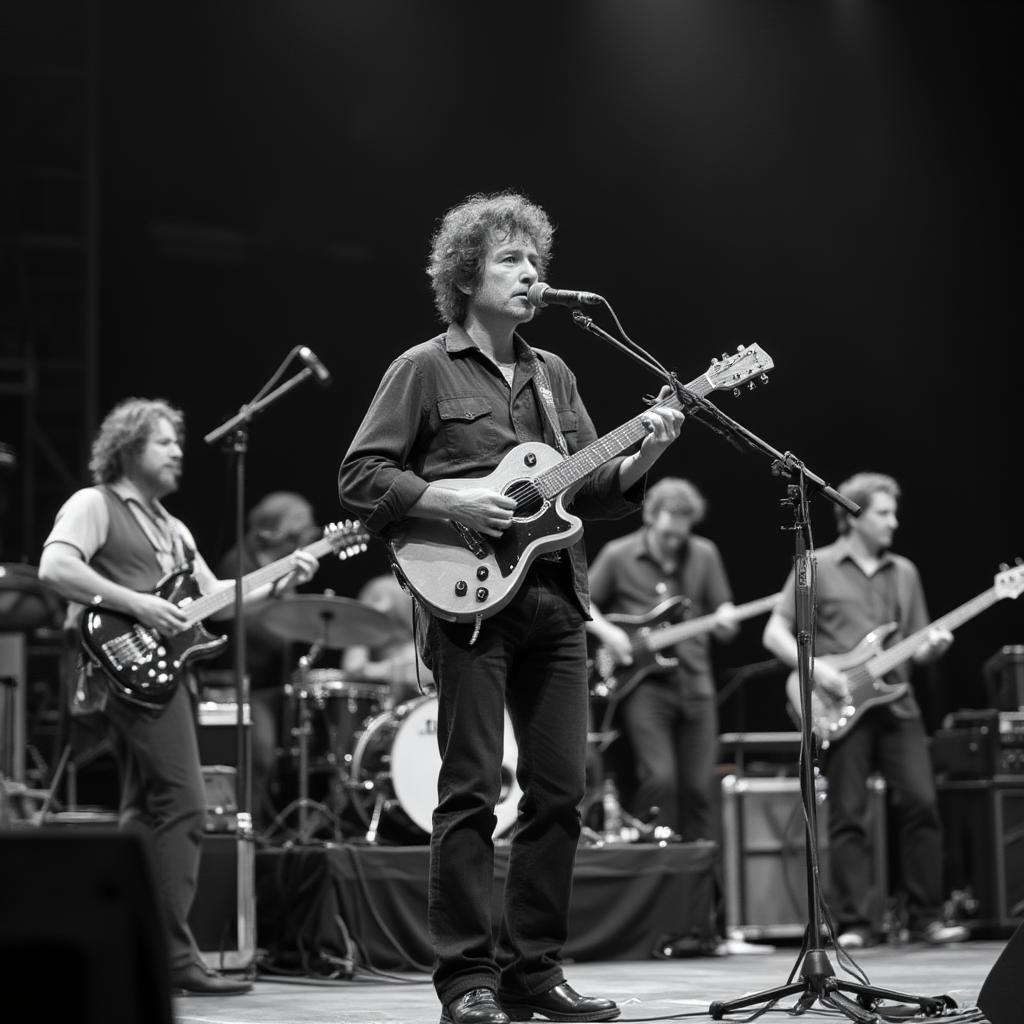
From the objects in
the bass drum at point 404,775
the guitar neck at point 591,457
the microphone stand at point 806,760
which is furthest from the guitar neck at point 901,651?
the guitar neck at point 591,457

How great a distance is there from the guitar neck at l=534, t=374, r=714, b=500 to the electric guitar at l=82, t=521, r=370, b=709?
5.96 feet

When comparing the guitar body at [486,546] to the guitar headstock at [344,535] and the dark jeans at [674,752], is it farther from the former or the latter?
the dark jeans at [674,752]

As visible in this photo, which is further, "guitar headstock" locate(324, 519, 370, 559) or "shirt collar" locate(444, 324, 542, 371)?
"guitar headstock" locate(324, 519, 370, 559)

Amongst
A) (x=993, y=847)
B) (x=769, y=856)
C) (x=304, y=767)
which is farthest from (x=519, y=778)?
(x=993, y=847)

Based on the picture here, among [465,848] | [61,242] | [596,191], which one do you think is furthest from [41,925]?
[596,191]

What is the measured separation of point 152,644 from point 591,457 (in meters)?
1.93

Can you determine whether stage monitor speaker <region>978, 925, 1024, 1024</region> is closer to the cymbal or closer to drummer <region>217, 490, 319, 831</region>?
the cymbal

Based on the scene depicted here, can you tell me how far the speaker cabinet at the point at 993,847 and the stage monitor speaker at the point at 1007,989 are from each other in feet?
15.5

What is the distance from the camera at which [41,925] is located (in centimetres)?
148

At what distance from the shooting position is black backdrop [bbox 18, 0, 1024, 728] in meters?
9.50

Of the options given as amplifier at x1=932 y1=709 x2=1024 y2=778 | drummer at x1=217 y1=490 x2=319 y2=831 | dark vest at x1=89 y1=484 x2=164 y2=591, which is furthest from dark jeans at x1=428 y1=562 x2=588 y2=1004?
amplifier at x1=932 y1=709 x2=1024 y2=778

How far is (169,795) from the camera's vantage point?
16.1ft

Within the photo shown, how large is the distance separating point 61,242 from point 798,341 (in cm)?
468

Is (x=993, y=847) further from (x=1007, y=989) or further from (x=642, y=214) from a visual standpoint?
(x=1007, y=989)
